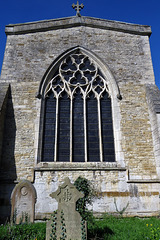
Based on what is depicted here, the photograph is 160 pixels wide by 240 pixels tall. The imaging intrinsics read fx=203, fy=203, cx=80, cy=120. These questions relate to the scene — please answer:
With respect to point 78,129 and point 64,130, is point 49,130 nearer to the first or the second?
point 64,130

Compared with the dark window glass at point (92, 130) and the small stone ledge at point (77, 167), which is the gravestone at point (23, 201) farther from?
the dark window glass at point (92, 130)

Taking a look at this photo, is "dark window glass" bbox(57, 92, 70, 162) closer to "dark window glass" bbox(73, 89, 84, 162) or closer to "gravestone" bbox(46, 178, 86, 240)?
"dark window glass" bbox(73, 89, 84, 162)

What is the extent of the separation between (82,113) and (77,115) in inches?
8.9

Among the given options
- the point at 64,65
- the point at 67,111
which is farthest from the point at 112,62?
the point at 67,111

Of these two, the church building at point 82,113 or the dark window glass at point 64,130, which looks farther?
the dark window glass at point 64,130

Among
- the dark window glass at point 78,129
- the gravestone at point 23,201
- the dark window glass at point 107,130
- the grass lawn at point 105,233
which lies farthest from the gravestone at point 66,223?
the dark window glass at point 107,130

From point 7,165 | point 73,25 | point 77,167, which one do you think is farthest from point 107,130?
point 73,25

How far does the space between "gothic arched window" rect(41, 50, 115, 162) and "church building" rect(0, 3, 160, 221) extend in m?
0.04

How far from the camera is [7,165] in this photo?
7.40m

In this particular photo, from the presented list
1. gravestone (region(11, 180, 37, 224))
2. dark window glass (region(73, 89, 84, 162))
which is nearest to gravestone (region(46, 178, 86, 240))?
gravestone (region(11, 180, 37, 224))

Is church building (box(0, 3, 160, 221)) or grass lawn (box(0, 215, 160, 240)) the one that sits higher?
church building (box(0, 3, 160, 221))

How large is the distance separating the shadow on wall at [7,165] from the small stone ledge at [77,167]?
95 centimetres

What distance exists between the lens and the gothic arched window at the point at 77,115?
25.7 feet

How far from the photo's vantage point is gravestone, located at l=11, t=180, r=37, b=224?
6.31 metres
